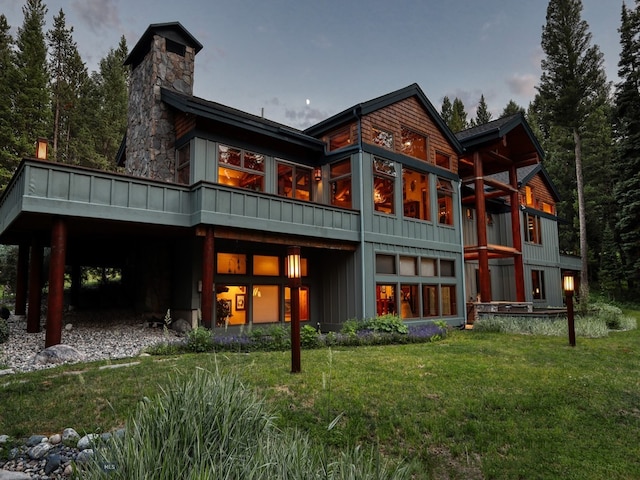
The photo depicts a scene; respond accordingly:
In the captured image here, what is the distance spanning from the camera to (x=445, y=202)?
56.6 feet

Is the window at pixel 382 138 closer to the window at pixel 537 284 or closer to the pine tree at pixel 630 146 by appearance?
the window at pixel 537 284

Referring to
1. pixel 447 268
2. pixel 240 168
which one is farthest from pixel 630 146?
pixel 240 168

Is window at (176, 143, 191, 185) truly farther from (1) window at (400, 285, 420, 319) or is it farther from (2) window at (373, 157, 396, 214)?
(1) window at (400, 285, 420, 319)

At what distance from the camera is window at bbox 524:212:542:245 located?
23205 mm

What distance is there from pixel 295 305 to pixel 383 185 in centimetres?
922

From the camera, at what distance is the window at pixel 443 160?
17094 mm

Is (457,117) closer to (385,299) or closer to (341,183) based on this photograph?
(341,183)

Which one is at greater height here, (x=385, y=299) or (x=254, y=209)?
(x=254, y=209)

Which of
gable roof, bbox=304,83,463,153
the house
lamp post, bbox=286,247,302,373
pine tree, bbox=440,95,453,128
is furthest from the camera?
pine tree, bbox=440,95,453,128

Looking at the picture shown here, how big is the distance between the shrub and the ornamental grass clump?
5380mm

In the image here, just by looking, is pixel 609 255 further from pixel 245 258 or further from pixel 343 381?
pixel 343 381

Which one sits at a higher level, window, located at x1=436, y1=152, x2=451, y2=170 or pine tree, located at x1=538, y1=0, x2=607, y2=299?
pine tree, located at x1=538, y1=0, x2=607, y2=299

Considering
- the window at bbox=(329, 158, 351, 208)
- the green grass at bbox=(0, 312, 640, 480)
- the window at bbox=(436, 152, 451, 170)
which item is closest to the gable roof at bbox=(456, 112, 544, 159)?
the window at bbox=(436, 152, 451, 170)

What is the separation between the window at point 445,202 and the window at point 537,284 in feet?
31.4
